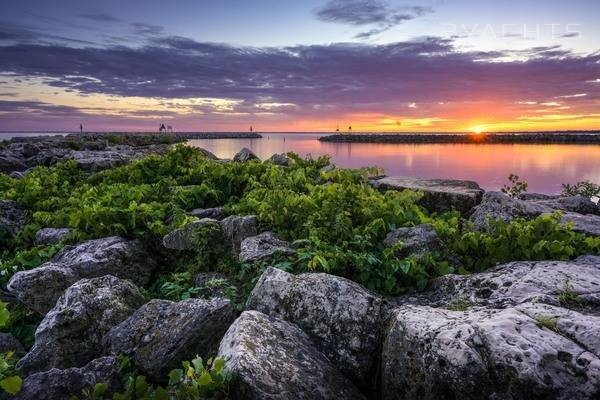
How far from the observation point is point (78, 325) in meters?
5.25

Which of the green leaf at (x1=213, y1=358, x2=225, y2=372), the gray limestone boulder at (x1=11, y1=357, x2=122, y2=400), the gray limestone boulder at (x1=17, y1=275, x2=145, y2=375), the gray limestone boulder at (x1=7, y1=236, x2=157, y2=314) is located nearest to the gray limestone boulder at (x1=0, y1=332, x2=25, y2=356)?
the gray limestone boulder at (x1=7, y1=236, x2=157, y2=314)

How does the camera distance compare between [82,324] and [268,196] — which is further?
[268,196]

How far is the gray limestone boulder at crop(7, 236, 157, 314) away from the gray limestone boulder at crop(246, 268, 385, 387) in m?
3.15

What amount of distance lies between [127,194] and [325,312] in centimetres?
698

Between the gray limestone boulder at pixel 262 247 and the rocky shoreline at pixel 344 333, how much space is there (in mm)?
27

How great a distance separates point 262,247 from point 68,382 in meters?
3.26

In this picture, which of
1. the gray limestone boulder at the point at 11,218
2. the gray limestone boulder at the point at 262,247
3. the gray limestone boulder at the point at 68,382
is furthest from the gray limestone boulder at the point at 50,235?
the gray limestone boulder at the point at 68,382

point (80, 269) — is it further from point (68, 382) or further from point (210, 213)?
point (68, 382)

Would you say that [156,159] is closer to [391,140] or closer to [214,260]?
[214,260]

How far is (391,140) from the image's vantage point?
13088 centimetres

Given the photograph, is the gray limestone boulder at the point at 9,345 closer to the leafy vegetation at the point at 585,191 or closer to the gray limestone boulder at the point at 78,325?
the gray limestone boulder at the point at 78,325

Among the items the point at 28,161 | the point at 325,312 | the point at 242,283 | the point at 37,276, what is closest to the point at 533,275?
the point at 325,312

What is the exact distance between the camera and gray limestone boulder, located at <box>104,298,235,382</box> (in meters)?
4.40

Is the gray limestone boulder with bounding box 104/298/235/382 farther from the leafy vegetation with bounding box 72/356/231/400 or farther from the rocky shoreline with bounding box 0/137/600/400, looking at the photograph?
the leafy vegetation with bounding box 72/356/231/400
